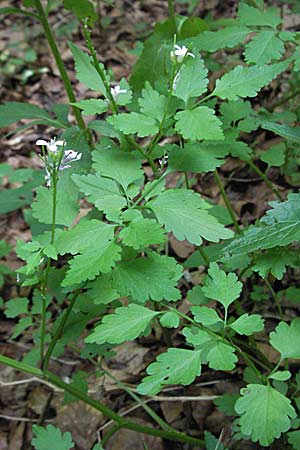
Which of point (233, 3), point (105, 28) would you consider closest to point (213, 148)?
point (233, 3)

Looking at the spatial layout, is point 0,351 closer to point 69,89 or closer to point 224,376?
point 224,376

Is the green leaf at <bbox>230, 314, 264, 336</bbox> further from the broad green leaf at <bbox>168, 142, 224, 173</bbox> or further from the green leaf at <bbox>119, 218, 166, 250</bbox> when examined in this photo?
the broad green leaf at <bbox>168, 142, 224, 173</bbox>

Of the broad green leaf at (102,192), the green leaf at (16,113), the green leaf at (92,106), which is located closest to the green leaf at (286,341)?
the broad green leaf at (102,192)

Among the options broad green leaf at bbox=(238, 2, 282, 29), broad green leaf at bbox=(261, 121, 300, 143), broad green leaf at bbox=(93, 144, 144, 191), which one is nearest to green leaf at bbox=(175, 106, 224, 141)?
broad green leaf at bbox=(93, 144, 144, 191)

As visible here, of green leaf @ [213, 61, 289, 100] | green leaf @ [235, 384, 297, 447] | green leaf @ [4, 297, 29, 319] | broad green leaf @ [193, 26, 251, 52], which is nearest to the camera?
green leaf @ [235, 384, 297, 447]

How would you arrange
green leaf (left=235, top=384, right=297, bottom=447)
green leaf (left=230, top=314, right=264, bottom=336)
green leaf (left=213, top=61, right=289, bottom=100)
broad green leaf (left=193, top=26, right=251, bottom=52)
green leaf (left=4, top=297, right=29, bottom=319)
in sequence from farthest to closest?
green leaf (left=4, top=297, right=29, bottom=319) < broad green leaf (left=193, top=26, right=251, bottom=52) < green leaf (left=213, top=61, right=289, bottom=100) < green leaf (left=230, top=314, right=264, bottom=336) < green leaf (left=235, top=384, right=297, bottom=447)

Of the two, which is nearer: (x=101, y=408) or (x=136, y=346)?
(x=101, y=408)
